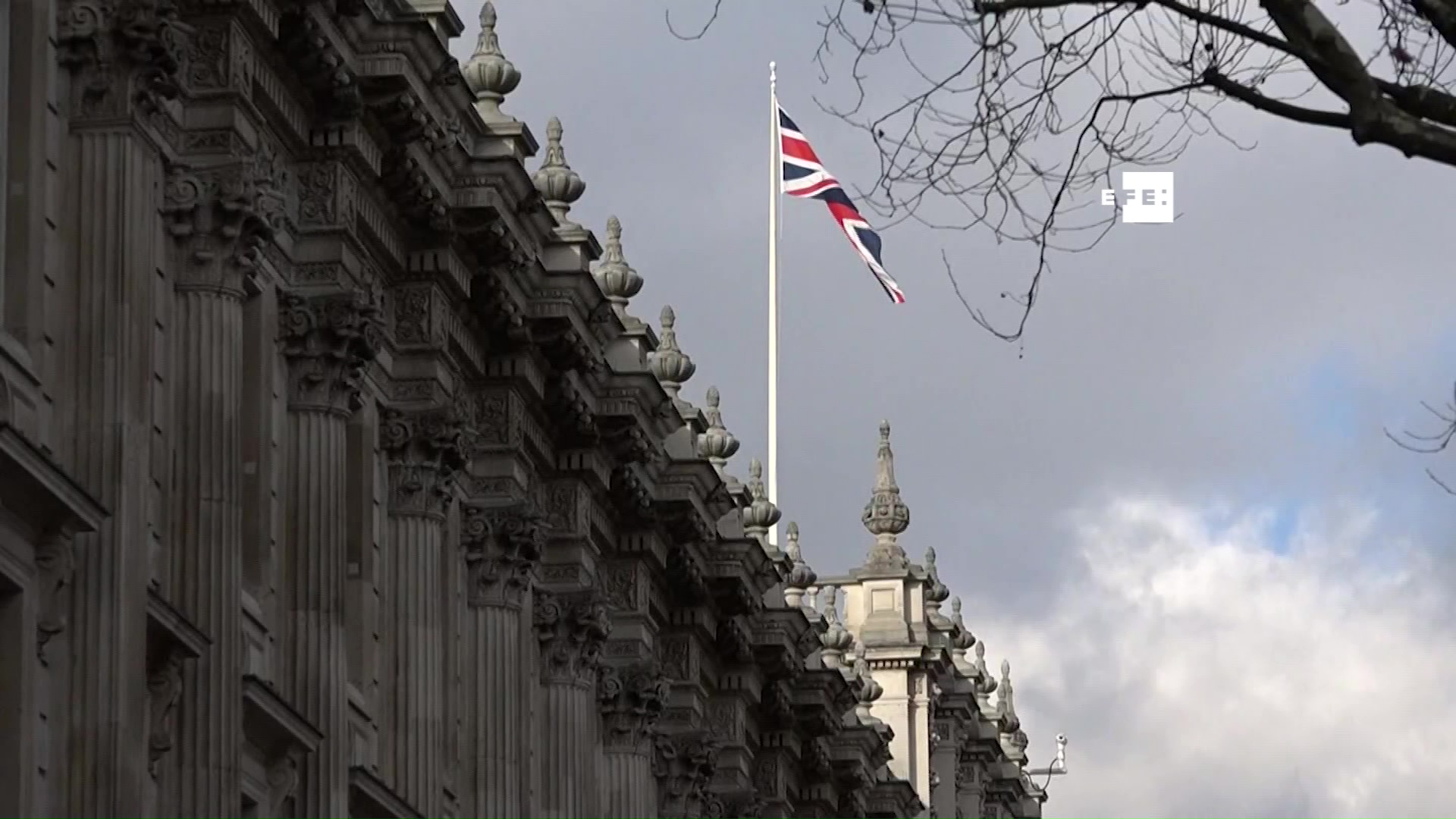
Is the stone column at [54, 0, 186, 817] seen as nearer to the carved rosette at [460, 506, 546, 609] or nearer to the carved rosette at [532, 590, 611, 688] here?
the carved rosette at [460, 506, 546, 609]

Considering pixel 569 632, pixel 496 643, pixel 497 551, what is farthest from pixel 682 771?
pixel 497 551

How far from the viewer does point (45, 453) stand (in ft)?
116

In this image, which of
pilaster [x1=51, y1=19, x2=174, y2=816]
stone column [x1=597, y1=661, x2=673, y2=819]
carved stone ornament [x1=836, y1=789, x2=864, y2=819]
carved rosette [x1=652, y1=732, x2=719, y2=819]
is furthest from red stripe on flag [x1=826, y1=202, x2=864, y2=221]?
pilaster [x1=51, y1=19, x2=174, y2=816]

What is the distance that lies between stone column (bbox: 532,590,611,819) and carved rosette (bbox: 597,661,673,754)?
196 centimetres

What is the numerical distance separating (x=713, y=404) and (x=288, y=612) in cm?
2904

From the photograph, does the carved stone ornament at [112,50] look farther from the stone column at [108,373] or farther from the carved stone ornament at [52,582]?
the carved stone ornament at [52,582]

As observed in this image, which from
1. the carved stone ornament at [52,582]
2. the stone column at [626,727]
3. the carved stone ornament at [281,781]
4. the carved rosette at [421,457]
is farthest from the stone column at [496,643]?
the carved stone ornament at [52,582]

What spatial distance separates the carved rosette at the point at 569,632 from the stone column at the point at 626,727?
8.18 ft

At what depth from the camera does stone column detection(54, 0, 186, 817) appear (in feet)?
120

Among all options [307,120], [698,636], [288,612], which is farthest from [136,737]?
[698,636]

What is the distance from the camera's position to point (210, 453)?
41750 millimetres

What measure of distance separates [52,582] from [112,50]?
18.5 ft

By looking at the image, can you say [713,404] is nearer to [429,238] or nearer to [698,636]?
[698,636]

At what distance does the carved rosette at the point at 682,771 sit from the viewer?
226ft
